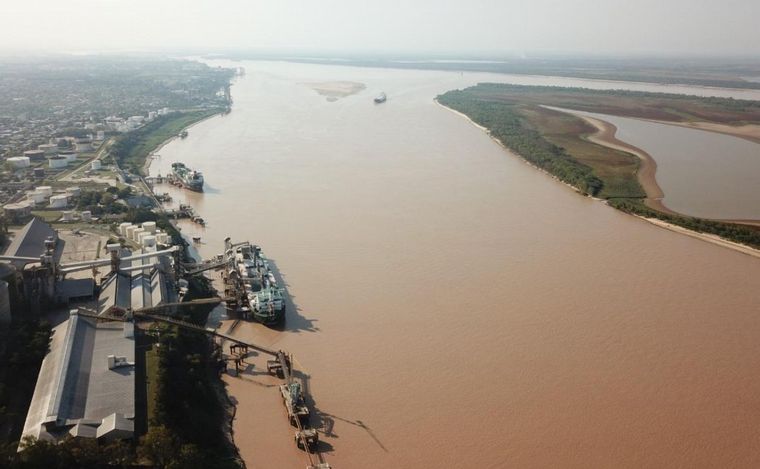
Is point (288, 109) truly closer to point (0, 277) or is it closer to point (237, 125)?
point (237, 125)

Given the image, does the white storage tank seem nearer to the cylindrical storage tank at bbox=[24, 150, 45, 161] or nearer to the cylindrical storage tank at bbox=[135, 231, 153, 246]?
the cylindrical storage tank at bbox=[135, 231, 153, 246]

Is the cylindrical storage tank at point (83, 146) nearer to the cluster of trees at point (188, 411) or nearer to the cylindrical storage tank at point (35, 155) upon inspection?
the cylindrical storage tank at point (35, 155)

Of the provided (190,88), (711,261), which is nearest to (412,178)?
(711,261)

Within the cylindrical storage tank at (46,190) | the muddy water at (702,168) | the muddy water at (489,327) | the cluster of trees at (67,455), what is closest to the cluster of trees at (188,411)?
the cluster of trees at (67,455)

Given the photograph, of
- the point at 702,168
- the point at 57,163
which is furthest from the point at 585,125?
the point at 57,163

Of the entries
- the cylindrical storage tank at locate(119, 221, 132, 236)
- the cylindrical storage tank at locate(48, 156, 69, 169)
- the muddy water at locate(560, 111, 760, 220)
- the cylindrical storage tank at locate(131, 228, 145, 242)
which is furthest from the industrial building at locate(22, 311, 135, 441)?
the muddy water at locate(560, 111, 760, 220)

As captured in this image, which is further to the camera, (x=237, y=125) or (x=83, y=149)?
(x=237, y=125)
